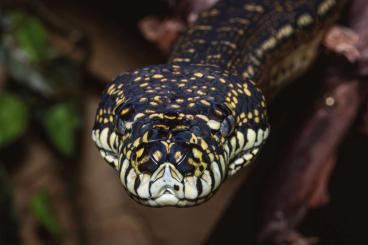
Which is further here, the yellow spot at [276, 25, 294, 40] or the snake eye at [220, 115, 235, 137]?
the yellow spot at [276, 25, 294, 40]

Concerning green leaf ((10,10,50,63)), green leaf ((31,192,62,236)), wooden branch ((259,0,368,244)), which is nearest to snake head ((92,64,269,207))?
wooden branch ((259,0,368,244))

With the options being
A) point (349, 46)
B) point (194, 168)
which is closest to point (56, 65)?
point (349, 46)

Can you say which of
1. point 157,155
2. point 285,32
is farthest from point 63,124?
point 157,155

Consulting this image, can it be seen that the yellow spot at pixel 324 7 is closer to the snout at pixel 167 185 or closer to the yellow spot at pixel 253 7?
the yellow spot at pixel 253 7

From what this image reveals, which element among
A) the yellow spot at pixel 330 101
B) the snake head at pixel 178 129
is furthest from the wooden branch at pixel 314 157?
the snake head at pixel 178 129

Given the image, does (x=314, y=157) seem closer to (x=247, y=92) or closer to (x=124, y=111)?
(x=247, y=92)

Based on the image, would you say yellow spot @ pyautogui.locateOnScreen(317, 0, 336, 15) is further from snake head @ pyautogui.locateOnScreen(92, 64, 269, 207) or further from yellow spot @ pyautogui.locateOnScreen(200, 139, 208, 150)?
yellow spot @ pyautogui.locateOnScreen(200, 139, 208, 150)

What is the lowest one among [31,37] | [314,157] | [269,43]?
[314,157]
